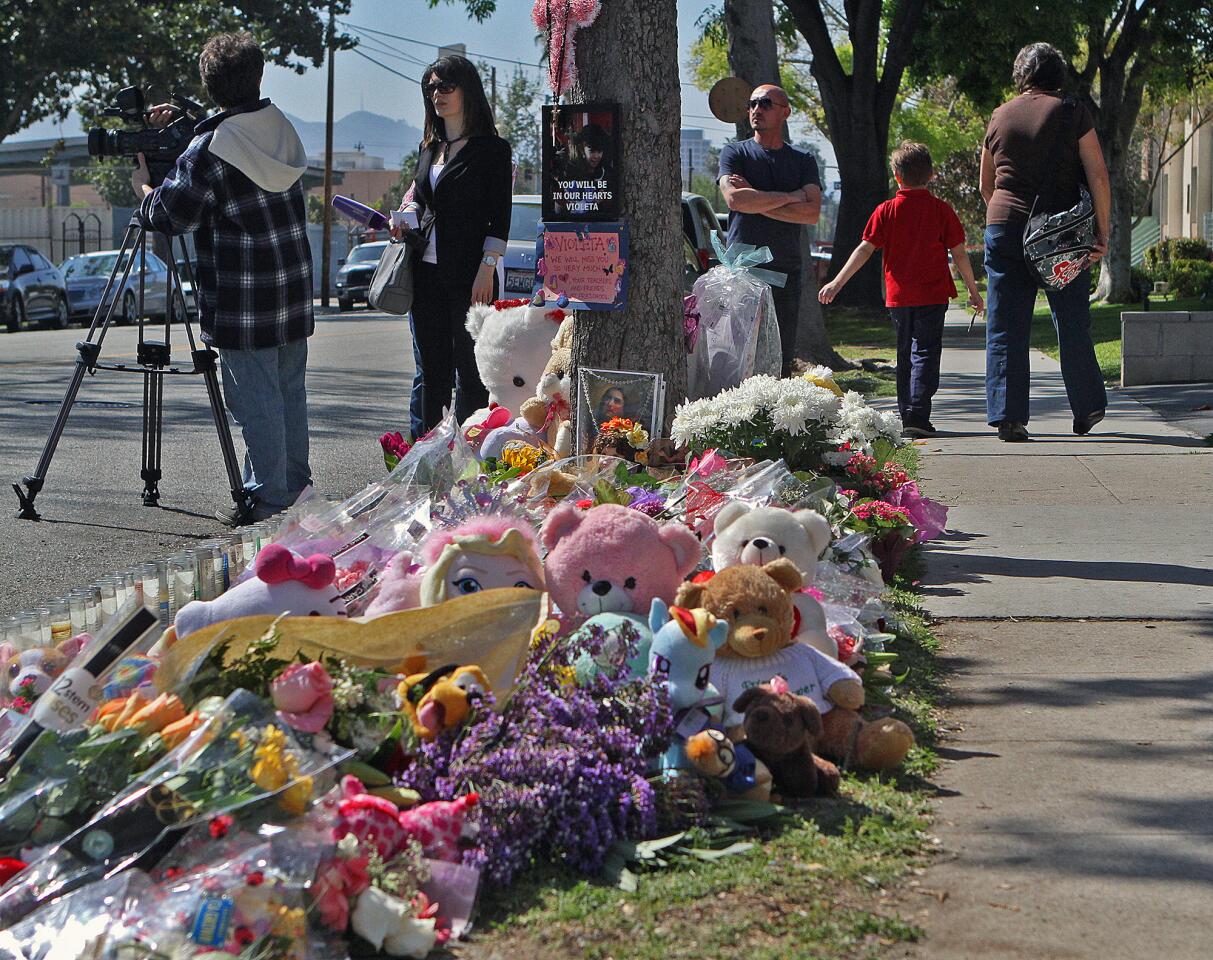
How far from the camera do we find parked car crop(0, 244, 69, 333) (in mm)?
28750

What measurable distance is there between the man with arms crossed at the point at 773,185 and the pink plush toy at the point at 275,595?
5002mm

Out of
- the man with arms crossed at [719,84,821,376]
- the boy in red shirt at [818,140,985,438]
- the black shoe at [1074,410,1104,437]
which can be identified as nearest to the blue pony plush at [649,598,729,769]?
the man with arms crossed at [719,84,821,376]

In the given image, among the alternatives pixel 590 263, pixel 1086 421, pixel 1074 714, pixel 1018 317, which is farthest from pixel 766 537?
pixel 1086 421

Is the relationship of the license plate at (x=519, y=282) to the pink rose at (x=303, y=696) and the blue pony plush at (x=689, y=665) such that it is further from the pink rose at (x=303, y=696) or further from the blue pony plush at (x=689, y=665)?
the pink rose at (x=303, y=696)

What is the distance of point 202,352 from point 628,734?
433 cm

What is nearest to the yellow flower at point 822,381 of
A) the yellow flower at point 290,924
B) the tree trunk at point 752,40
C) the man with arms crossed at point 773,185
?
the man with arms crossed at point 773,185

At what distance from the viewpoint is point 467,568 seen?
146 inches

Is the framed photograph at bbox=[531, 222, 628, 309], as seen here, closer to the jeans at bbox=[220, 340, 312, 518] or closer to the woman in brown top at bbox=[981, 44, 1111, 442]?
the jeans at bbox=[220, 340, 312, 518]

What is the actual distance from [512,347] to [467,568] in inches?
122

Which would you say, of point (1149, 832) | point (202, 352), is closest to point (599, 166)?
point (202, 352)

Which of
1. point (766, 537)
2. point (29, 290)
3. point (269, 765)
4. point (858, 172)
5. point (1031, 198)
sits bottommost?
point (269, 765)

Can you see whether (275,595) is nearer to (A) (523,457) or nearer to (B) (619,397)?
(A) (523,457)

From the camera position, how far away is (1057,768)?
3680 millimetres

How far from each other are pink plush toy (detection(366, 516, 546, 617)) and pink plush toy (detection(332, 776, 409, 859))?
0.78 metres
